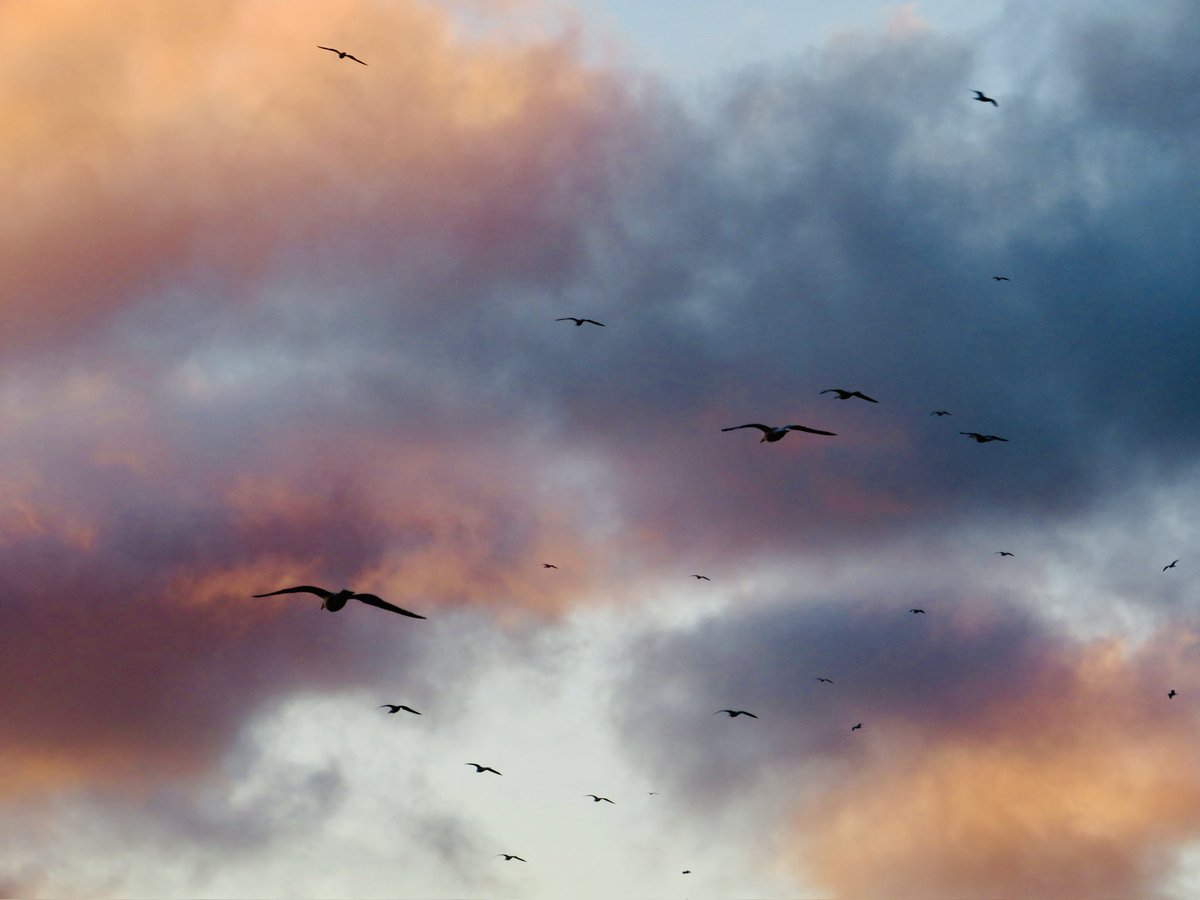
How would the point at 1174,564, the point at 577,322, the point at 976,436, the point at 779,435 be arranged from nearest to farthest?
the point at 779,435
the point at 976,436
the point at 577,322
the point at 1174,564

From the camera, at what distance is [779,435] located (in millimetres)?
95375

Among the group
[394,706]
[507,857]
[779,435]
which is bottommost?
[507,857]

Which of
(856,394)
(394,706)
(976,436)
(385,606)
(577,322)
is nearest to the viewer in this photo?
(385,606)

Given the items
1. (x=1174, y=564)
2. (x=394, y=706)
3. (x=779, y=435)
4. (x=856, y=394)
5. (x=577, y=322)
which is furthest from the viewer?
(x=1174, y=564)

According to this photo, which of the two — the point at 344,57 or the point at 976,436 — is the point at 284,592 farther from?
the point at 976,436

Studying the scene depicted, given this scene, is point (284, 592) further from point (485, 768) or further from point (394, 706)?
point (485, 768)

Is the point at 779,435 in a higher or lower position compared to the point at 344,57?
lower

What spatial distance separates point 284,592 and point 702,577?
113055 mm

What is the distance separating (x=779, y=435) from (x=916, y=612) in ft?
289

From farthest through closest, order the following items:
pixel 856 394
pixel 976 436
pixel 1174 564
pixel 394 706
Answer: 1. pixel 1174 564
2. pixel 976 436
3. pixel 394 706
4. pixel 856 394

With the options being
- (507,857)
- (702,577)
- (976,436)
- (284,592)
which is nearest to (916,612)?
(702,577)

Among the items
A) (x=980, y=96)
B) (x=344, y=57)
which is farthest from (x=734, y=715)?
(x=344, y=57)

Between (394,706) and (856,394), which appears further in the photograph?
(394,706)

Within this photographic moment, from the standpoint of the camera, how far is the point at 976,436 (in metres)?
130
